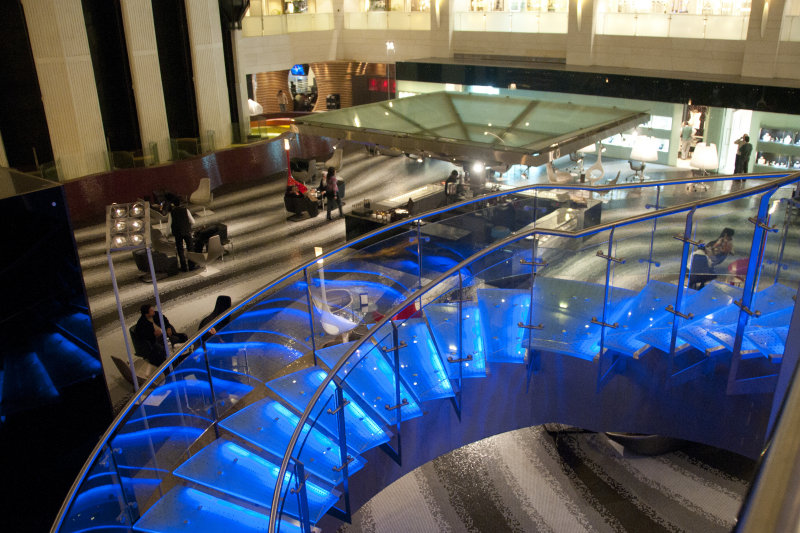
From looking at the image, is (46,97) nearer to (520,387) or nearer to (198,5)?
(198,5)

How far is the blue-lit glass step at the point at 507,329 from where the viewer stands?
19.3 ft

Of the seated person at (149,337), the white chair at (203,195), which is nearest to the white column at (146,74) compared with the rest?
the white chair at (203,195)

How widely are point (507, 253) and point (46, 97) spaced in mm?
12639

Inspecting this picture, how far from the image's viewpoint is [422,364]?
18.2ft

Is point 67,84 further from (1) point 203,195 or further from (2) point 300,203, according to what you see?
(2) point 300,203

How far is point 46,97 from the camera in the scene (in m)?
14.7

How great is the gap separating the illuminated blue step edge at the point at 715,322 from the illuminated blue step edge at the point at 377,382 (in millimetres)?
2251

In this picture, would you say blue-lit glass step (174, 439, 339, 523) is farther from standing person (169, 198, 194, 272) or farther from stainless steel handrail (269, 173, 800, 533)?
standing person (169, 198, 194, 272)

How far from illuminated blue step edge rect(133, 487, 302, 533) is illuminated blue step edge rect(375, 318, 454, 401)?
60.6 inches

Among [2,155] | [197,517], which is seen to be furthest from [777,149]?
[2,155]

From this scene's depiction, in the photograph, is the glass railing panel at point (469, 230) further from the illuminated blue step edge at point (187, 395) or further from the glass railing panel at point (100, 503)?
the glass railing panel at point (100, 503)

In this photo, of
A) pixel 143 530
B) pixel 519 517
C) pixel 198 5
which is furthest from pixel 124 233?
pixel 198 5

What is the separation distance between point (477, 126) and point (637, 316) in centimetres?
920

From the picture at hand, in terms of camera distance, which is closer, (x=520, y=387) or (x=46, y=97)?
(x=520, y=387)
